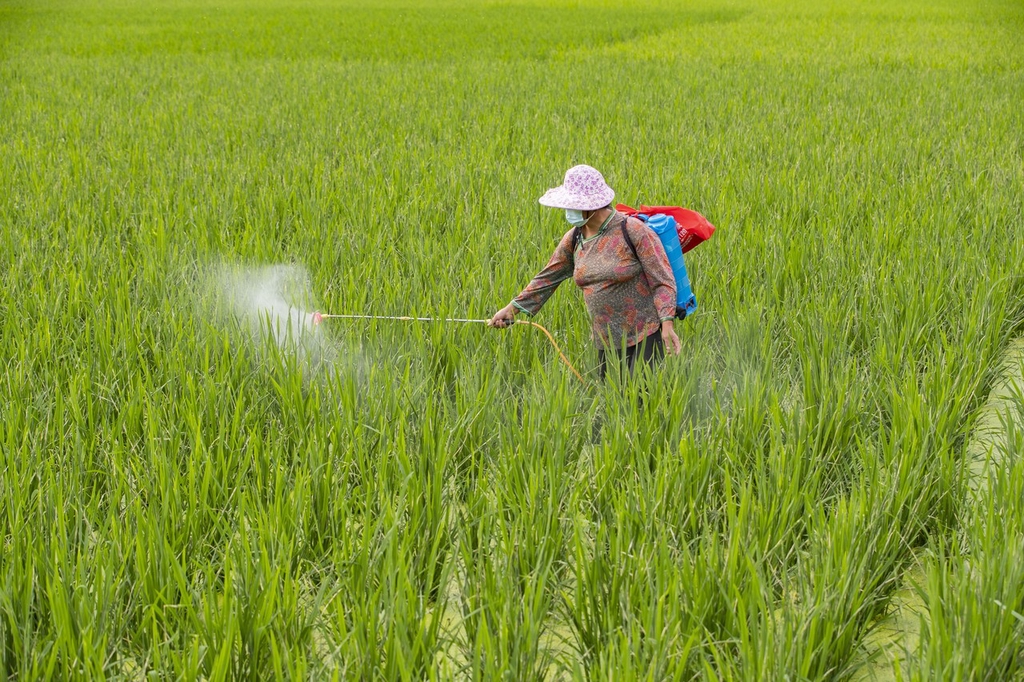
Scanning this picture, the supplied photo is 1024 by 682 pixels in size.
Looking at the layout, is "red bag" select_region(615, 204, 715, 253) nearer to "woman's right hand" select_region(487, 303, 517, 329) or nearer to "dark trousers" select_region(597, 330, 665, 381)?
"dark trousers" select_region(597, 330, 665, 381)

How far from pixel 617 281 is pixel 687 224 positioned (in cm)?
27

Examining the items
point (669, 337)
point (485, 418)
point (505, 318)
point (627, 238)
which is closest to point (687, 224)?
point (627, 238)

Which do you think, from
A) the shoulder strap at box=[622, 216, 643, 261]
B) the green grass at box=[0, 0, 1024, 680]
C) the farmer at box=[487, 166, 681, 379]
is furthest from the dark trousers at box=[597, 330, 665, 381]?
the shoulder strap at box=[622, 216, 643, 261]

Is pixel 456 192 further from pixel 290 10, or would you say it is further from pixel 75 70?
pixel 290 10

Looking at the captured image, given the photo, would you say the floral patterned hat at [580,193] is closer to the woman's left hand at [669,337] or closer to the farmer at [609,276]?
the farmer at [609,276]

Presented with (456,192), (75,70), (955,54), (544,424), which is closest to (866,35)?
(955,54)

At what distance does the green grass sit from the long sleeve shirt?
0.56 feet

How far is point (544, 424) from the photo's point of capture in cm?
259

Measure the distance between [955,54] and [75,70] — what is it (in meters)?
11.7

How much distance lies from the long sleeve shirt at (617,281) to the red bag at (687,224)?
113 millimetres

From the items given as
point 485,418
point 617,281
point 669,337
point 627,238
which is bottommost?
point 485,418

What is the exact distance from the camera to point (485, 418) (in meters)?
2.77

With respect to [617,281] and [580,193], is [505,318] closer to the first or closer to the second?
[617,281]

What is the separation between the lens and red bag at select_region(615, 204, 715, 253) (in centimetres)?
302
